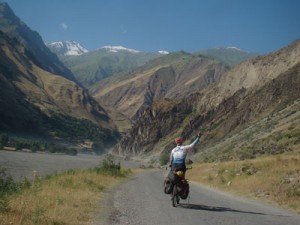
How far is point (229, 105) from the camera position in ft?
426

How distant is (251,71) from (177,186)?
124 m

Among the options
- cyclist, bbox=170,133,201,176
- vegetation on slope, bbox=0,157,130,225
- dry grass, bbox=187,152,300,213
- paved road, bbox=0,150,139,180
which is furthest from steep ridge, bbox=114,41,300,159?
vegetation on slope, bbox=0,157,130,225

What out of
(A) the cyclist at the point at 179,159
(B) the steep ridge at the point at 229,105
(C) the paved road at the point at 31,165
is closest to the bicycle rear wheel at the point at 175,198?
(A) the cyclist at the point at 179,159

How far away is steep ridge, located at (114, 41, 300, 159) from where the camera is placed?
10646cm

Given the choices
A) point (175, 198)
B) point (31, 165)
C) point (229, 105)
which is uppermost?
point (229, 105)

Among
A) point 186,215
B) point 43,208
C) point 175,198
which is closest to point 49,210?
point 43,208

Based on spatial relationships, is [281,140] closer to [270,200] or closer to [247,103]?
[270,200]

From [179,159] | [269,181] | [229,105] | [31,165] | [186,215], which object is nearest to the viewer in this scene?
[186,215]

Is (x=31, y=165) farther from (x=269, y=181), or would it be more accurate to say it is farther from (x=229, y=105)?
(x=229, y=105)

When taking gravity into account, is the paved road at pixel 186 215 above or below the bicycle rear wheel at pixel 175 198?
below

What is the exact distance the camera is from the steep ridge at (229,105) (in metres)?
106

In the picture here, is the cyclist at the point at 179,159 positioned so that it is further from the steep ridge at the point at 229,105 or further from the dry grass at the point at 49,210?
the steep ridge at the point at 229,105

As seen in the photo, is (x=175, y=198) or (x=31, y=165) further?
(x=31, y=165)

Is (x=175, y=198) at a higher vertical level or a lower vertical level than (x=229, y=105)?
lower
